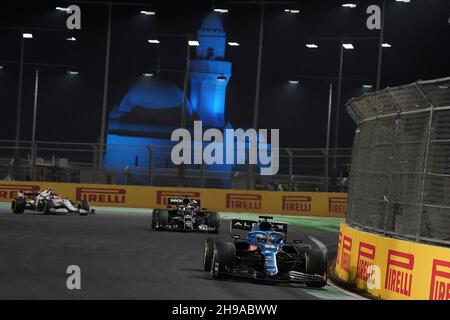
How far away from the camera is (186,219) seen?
84.6ft

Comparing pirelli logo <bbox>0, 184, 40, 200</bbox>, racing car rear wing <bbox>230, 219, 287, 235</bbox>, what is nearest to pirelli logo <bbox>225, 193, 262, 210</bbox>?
pirelli logo <bbox>0, 184, 40, 200</bbox>

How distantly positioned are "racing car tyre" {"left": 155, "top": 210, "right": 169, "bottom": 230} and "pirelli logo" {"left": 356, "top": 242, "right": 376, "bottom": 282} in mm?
11476

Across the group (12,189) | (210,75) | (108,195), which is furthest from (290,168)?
(210,75)

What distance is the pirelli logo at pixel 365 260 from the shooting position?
13969 mm

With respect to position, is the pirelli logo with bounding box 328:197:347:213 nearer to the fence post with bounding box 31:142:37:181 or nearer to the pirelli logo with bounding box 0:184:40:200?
the pirelli logo with bounding box 0:184:40:200

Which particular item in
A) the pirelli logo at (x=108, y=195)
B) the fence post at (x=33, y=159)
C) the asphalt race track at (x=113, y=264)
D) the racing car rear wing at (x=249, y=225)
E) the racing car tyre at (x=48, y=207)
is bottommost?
the asphalt race track at (x=113, y=264)

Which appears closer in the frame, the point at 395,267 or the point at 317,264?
the point at 395,267

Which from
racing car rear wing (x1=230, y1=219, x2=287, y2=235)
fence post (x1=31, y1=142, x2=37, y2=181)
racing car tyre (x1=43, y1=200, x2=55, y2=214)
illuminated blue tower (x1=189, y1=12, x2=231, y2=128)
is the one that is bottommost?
racing car tyre (x1=43, y1=200, x2=55, y2=214)

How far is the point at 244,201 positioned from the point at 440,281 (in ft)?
88.3

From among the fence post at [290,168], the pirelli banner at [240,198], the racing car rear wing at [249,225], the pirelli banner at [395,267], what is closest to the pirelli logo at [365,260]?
the pirelli banner at [395,267]

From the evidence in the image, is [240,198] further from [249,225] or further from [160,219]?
[249,225]

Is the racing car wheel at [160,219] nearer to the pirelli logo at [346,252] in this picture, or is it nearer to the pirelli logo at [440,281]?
the pirelli logo at [346,252]

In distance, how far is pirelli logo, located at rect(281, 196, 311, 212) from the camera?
126 ft
